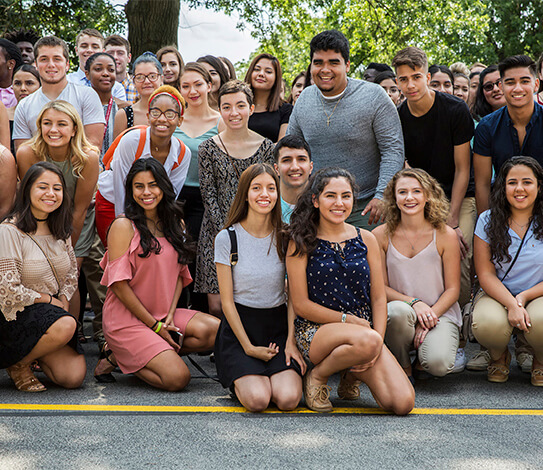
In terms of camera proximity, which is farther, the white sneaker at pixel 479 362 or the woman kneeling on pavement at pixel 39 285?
the white sneaker at pixel 479 362

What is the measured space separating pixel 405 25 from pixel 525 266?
14.7m

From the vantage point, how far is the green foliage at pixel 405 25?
56.0ft

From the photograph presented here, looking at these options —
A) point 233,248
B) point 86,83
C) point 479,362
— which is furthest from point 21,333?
point 86,83

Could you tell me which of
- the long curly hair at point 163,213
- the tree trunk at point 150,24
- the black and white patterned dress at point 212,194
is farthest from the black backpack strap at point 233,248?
the tree trunk at point 150,24

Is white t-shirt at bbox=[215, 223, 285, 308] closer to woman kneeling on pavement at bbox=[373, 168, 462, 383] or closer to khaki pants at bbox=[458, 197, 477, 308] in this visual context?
woman kneeling on pavement at bbox=[373, 168, 462, 383]

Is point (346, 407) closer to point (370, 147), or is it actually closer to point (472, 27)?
point (370, 147)

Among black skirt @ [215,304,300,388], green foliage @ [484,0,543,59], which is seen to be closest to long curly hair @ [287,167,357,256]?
black skirt @ [215,304,300,388]

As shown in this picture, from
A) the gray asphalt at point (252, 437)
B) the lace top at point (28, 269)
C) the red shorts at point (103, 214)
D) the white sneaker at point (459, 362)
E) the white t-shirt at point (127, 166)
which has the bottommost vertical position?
the gray asphalt at point (252, 437)

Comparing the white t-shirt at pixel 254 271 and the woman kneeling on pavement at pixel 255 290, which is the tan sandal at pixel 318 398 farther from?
the white t-shirt at pixel 254 271

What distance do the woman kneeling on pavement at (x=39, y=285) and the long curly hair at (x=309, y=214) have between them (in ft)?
5.52

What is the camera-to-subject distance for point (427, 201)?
5.01 meters

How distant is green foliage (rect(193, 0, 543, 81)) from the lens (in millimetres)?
17062

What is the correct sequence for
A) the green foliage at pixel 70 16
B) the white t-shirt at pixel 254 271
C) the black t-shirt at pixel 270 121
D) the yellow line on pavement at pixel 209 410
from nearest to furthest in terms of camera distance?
the yellow line on pavement at pixel 209 410
the white t-shirt at pixel 254 271
the black t-shirt at pixel 270 121
the green foliage at pixel 70 16

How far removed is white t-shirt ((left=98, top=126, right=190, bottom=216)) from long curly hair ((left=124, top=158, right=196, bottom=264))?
31 cm
